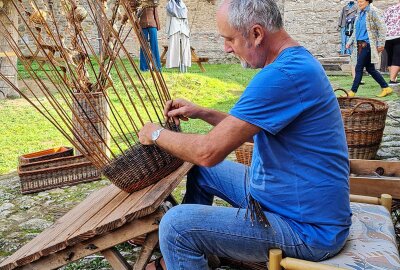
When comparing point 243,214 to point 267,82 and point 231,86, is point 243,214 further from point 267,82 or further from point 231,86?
point 231,86

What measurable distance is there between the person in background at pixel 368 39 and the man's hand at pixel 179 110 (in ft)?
19.0

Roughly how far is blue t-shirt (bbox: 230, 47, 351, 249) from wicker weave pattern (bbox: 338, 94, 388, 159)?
2.38 metres

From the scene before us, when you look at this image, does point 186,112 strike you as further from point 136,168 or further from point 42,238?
point 42,238

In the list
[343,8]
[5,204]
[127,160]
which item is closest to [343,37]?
[343,8]

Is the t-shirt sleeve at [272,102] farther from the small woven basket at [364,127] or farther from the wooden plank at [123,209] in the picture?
the small woven basket at [364,127]

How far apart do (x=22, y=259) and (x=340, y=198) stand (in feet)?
4.35

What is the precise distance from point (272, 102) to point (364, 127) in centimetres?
269

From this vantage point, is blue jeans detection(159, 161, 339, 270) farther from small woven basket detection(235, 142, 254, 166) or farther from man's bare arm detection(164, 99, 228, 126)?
small woven basket detection(235, 142, 254, 166)

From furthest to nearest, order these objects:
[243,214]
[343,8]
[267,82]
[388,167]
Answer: [343,8] → [388,167] → [243,214] → [267,82]

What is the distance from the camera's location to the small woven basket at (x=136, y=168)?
2273 millimetres

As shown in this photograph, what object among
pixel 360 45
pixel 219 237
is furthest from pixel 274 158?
pixel 360 45

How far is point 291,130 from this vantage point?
1.84 metres

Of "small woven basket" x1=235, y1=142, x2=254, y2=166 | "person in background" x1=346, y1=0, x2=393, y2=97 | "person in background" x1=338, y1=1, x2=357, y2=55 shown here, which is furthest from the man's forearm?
"person in background" x1=338, y1=1, x2=357, y2=55

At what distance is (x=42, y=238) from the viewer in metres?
2.34
